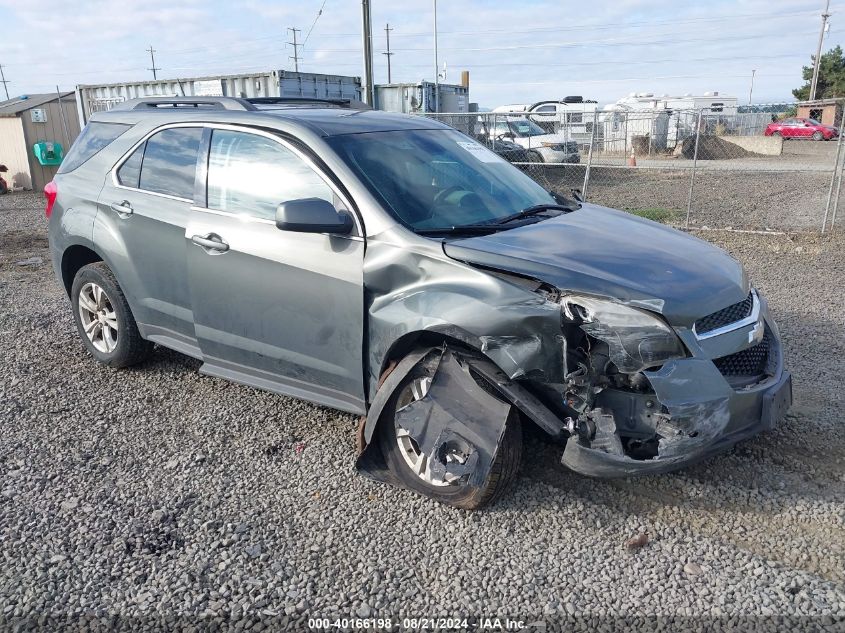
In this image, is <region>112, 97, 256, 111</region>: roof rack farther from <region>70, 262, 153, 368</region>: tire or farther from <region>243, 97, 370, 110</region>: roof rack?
<region>70, 262, 153, 368</region>: tire

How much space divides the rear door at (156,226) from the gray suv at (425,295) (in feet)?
0.05

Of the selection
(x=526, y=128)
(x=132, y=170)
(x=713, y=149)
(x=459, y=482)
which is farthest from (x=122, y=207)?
(x=713, y=149)

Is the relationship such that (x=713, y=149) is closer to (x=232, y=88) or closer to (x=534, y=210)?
(x=232, y=88)

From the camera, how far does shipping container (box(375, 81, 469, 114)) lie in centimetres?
2028

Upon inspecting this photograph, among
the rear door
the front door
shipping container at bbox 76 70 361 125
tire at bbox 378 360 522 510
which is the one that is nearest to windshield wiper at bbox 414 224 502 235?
the front door

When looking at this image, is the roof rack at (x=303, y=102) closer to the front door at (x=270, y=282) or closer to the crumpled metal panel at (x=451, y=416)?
the front door at (x=270, y=282)

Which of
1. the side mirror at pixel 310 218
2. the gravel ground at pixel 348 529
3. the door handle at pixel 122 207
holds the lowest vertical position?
the gravel ground at pixel 348 529

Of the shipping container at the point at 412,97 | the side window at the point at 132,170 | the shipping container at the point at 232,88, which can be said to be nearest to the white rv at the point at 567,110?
the shipping container at the point at 412,97

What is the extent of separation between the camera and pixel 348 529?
338cm

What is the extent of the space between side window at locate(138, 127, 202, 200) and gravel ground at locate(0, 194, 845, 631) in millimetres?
1446

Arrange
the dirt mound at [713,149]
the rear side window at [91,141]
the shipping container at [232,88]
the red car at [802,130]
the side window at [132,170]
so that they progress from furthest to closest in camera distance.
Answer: the red car at [802,130] < the dirt mound at [713,149] < the shipping container at [232,88] < the rear side window at [91,141] < the side window at [132,170]

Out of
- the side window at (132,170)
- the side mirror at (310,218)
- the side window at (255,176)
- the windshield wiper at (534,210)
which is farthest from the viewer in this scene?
the side window at (132,170)

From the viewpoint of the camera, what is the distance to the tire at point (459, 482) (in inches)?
132

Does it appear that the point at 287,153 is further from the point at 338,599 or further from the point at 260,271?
the point at 338,599
